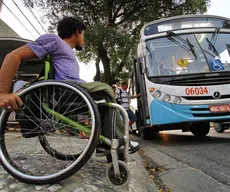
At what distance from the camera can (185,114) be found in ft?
16.3

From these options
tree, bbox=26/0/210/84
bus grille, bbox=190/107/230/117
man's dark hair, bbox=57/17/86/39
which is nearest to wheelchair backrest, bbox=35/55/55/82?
man's dark hair, bbox=57/17/86/39

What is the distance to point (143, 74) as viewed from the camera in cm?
564

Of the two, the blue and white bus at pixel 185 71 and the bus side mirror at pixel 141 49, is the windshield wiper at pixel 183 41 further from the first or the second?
the bus side mirror at pixel 141 49

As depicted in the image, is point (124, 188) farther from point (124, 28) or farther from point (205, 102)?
point (124, 28)

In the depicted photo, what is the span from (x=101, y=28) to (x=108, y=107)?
12.4 metres

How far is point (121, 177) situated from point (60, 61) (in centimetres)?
101

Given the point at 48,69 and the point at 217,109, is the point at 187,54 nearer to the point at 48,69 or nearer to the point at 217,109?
the point at 217,109

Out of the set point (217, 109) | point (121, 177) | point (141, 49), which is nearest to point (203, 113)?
point (217, 109)

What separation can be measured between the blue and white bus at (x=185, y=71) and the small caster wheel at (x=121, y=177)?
331cm

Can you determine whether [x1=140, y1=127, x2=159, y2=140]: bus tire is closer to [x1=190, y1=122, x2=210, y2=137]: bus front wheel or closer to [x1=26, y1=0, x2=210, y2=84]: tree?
[x1=190, y1=122, x2=210, y2=137]: bus front wheel

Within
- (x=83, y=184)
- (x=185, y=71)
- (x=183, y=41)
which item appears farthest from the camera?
(x=183, y=41)

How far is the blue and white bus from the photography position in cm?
496

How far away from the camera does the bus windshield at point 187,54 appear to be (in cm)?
535

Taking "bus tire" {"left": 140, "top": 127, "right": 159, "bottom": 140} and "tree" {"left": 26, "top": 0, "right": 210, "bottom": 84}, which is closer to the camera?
"bus tire" {"left": 140, "top": 127, "right": 159, "bottom": 140}
